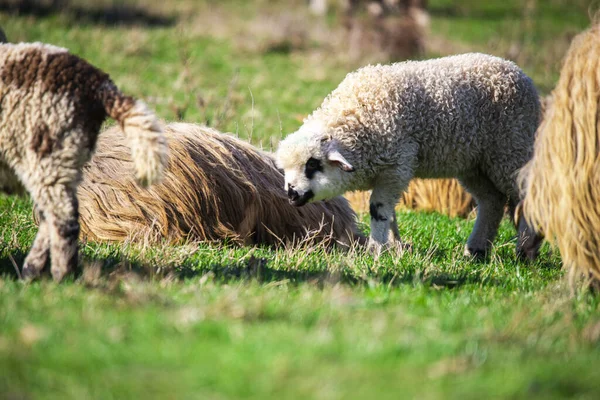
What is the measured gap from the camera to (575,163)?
4.56 metres

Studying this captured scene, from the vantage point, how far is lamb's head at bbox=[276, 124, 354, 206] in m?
5.83

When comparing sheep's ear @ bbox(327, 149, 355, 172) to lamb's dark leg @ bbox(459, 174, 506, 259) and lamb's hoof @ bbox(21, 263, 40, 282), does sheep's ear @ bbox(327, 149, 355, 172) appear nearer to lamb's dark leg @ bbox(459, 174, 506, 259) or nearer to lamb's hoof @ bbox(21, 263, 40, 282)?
lamb's dark leg @ bbox(459, 174, 506, 259)

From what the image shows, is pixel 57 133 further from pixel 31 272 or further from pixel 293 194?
pixel 293 194

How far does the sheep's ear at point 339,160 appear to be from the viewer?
18.8 ft

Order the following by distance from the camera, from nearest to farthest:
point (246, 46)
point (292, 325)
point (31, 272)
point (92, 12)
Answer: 1. point (292, 325)
2. point (31, 272)
3. point (246, 46)
4. point (92, 12)

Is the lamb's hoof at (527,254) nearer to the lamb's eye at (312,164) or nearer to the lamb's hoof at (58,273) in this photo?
the lamb's eye at (312,164)

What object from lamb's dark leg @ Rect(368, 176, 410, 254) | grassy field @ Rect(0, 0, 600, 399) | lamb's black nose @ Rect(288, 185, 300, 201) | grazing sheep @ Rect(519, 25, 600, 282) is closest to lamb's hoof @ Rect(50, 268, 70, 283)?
grassy field @ Rect(0, 0, 600, 399)

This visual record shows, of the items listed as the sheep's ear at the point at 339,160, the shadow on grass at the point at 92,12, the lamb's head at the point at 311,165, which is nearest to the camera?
the sheep's ear at the point at 339,160

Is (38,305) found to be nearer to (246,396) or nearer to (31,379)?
(31,379)

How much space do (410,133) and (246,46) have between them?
569 inches

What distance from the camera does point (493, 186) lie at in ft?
21.9

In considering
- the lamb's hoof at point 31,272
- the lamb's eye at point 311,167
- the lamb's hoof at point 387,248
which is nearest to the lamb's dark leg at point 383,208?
the lamb's hoof at point 387,248

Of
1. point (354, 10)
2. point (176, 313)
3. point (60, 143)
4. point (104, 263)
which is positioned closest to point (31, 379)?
point (176, 313)

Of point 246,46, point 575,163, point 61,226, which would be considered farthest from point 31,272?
point 246,46
